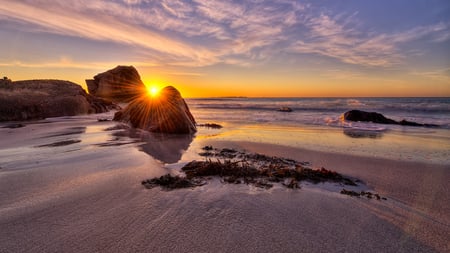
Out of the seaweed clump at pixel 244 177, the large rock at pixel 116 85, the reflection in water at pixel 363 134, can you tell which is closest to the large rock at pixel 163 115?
the seaweed clump at pixel 244 177

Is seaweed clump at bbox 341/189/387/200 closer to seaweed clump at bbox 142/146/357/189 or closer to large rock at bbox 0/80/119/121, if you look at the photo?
seaweed clump at bbox 142/146/357/189

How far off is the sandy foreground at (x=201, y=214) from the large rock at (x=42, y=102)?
10.2 m

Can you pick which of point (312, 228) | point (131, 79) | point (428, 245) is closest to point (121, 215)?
point (312, 228)

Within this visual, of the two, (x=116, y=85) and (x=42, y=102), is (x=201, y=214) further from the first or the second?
(x=116, y=85)

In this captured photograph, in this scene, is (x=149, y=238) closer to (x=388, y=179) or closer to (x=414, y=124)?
(x=388, y=179)

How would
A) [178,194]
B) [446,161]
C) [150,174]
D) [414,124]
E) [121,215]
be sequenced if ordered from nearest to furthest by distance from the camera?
[121,215]
[178,194]
[150,174]
[446,161]
[414,124]

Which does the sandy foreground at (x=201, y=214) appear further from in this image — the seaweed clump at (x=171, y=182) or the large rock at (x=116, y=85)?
the large rock at (x=116, y=85)

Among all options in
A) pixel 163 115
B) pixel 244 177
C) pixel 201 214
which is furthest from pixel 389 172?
pixel 163 115

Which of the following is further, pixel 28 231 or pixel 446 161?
pixel 446 161

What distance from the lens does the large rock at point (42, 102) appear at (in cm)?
1086

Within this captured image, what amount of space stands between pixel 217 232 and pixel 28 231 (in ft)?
5.21

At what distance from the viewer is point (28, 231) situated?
176cm

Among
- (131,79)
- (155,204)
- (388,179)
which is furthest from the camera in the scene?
(131,79)

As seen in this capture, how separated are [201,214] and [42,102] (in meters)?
15.0
